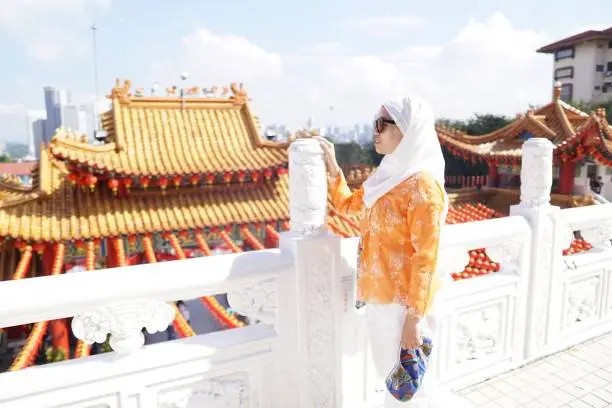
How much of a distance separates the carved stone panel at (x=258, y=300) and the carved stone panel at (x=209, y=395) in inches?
11.4

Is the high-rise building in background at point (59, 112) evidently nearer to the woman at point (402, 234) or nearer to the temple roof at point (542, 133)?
the temple roof at point (542, 133)

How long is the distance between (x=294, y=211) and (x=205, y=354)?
2.28ft

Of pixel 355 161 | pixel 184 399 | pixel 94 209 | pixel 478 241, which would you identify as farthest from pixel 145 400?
pixel 355 161

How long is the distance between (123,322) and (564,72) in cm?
3881

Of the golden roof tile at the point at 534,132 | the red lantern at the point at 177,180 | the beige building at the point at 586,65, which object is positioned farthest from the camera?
the beige building at the point at 586,65

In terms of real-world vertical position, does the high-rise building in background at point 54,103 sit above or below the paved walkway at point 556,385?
above

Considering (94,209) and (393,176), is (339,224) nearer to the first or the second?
(94,209)

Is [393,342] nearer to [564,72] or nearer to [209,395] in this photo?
[209,395]

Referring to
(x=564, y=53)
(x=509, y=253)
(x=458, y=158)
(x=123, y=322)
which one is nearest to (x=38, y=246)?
(x=123, y=322)

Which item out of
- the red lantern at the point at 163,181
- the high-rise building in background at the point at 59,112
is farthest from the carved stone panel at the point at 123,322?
the high-rise building in background at the point at 59,112

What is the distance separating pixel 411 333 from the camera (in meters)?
1.55

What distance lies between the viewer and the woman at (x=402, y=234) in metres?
1.51

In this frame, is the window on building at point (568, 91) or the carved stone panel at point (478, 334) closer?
the carved stone panel at point (478, 334)

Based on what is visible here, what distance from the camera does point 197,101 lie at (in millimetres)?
8328
